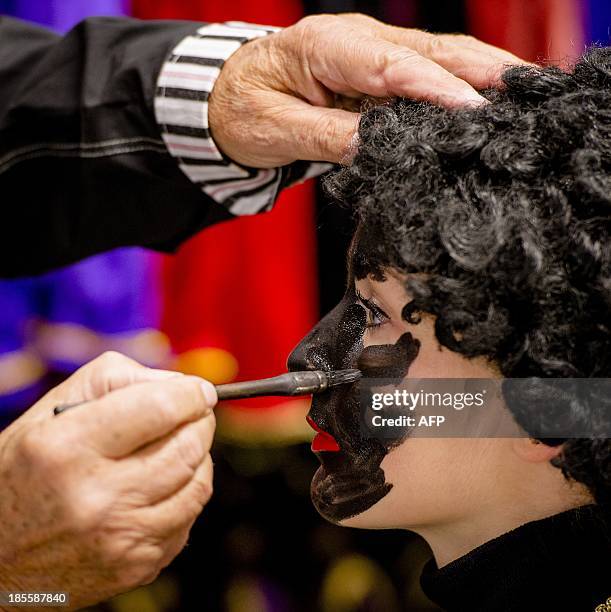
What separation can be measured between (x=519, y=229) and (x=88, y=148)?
801 millimetres

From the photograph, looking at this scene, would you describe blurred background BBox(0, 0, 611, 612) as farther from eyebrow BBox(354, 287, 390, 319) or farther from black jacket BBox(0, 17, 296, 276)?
eyebrow BBox(354, 287, 390, 319)

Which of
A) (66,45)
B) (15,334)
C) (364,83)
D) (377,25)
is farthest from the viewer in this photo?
(15,334)

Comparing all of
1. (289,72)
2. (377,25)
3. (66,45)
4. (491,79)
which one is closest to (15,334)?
(66,45)

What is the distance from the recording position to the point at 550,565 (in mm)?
931

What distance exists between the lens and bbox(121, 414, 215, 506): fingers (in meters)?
0.81

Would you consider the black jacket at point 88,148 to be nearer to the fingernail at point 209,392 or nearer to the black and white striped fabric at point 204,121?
the black and white striped fabric at point 204,121

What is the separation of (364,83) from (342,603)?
3.93 ft

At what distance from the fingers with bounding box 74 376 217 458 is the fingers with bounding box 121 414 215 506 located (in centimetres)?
1

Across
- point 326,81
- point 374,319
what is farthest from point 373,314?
point 326,81

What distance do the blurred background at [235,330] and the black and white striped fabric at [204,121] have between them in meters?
0.35

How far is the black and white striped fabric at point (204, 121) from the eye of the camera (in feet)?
4.05

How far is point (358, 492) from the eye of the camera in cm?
102

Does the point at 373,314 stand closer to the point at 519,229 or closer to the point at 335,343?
the point at 335,343

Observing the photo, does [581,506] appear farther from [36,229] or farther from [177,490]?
[36,229]
